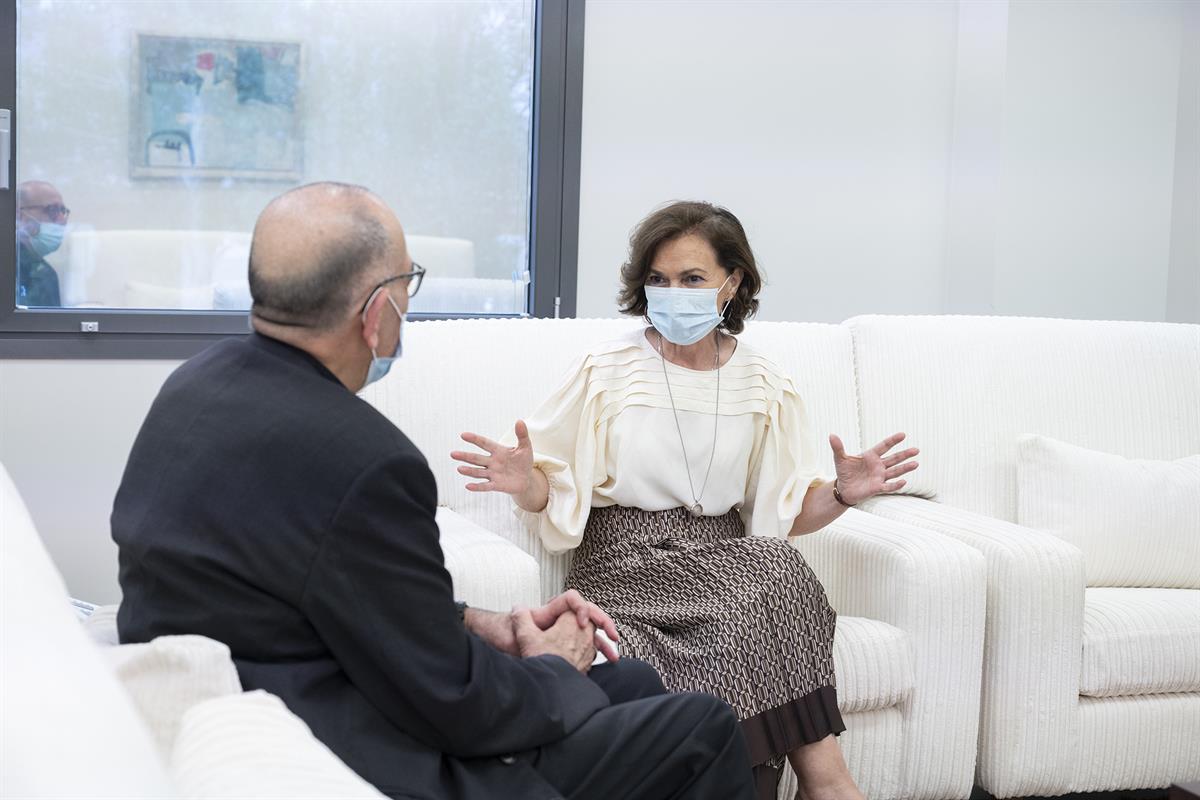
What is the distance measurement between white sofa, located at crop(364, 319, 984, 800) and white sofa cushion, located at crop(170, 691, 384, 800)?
54.3 inches

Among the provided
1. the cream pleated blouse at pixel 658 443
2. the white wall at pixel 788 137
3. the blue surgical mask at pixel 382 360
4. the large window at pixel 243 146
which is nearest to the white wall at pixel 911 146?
the white wall at pixel 788 137

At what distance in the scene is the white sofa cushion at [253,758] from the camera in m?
0.94

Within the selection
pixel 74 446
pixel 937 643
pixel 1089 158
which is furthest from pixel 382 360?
pixel 1089 158

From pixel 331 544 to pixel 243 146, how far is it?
2.41 m

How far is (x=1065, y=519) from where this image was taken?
9.06 ft

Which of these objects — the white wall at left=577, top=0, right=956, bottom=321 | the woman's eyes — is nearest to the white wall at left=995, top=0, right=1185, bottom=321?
the white wall at left=577, top=0, right=956, bottom=321

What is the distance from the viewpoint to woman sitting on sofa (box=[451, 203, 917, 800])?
2.14 m

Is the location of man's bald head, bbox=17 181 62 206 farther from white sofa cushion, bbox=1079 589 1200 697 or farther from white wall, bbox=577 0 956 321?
white sofa cushion, bbox=1079 589 1200 697

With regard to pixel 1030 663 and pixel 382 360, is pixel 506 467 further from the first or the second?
pixel 1030 663

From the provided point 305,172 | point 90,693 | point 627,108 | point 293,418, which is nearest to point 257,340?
point 293,418

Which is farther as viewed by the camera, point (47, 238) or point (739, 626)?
point (47, 238)

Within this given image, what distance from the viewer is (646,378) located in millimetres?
2471

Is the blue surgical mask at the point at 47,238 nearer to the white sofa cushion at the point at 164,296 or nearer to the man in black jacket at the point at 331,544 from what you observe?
the white sofa cushion at the point at 164,296

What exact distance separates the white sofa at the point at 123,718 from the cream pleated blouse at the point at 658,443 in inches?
46.4
